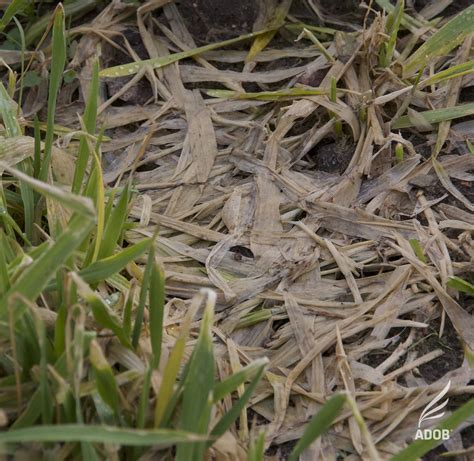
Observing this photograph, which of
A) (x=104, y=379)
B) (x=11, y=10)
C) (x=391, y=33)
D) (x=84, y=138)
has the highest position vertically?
(x=11, y=10)

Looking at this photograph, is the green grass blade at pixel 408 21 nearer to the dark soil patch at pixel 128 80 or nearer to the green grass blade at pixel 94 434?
the dark soil patch at pixel 128 80

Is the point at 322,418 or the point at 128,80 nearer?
the point at 322,418

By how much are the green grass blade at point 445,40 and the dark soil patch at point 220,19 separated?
475mm

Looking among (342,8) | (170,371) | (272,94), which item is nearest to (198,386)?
(170,371)

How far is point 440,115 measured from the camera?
1.90 meters

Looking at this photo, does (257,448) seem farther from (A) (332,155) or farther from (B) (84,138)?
(A) (332,155)

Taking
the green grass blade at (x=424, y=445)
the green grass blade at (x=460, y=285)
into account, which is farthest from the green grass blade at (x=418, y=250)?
the green grass blade at (x=424, y=445)

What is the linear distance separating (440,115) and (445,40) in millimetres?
206

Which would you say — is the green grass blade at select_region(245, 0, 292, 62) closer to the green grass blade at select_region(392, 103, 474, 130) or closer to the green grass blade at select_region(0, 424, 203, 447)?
the green grass blade at select_region(392, 103, 474, 130)

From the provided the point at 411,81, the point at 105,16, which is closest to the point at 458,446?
the point at 411,81

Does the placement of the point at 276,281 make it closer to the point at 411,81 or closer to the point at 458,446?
the point at 458,446

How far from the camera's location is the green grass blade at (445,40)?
1.96 m

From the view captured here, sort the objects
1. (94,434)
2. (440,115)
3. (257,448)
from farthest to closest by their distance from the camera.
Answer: (440,115) → (257,448) → (94,434)

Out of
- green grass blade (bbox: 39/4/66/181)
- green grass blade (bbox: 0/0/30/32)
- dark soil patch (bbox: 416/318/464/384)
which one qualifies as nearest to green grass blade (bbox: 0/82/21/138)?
green grass blade (bbox: 39/4/66/181)
